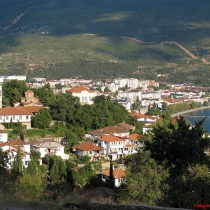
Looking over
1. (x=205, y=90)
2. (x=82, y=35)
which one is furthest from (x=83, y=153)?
(x=82, y=35)

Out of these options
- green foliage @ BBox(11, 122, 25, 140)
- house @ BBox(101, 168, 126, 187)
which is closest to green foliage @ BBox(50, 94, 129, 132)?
green foliage @ BBox(11, 122, 25, 140)

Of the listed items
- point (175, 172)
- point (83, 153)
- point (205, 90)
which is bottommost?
point (205, 90)

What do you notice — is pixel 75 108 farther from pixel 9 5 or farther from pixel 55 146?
pixel 9 5

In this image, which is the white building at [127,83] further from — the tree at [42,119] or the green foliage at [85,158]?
the green foliage at [85,158]

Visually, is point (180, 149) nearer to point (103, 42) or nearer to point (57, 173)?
point (57, 173)

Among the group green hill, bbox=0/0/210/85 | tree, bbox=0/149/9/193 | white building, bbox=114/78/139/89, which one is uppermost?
tree, bbox=0/149/9/193

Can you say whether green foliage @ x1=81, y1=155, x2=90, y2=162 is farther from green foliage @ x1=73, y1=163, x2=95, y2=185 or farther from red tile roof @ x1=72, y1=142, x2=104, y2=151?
green foliage @ x1=73, y1=163, x2=95, y2=185

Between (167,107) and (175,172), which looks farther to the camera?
(167,107)
